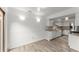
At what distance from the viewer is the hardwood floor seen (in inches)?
44.4

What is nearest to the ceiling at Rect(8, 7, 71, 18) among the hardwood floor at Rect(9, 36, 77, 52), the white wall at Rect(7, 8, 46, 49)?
the white wall at Rect(7, 8, 46, 49)

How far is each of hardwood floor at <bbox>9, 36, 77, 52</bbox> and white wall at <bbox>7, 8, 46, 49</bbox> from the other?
56mm

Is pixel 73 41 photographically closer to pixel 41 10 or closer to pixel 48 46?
pixel 48 46

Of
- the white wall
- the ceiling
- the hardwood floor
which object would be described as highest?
the ceiling

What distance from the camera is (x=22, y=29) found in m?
1.15

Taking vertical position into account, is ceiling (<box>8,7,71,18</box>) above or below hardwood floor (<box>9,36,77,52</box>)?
above

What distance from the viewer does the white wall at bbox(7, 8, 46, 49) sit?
3.67 feet

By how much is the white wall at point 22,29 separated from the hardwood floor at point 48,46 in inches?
2.2

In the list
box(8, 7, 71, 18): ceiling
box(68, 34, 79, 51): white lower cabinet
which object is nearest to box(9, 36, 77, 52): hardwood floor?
box(68, 34, 79, 51): white lower cabinet

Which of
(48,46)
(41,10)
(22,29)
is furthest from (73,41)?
(22,29)

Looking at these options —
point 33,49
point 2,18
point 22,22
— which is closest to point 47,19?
point 22,22

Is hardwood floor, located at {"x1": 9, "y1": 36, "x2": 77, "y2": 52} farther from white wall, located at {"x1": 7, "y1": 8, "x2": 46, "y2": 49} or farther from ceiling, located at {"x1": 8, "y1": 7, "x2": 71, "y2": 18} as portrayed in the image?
ceiling, located at {"x1": 8, "y1": 7, "x2": 71, "y2": 18}
